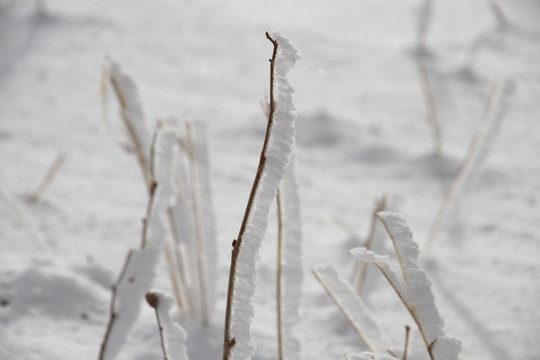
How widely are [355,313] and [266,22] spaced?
154 centimetres

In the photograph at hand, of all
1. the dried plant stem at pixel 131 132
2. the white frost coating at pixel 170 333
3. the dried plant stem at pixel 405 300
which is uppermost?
the dried plant stem at pixel 131 132

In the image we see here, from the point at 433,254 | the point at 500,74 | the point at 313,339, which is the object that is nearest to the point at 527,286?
the point at 433,254

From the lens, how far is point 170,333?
49cm

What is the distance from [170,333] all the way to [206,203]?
0.30m

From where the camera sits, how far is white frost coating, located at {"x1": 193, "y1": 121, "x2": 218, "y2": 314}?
750mm

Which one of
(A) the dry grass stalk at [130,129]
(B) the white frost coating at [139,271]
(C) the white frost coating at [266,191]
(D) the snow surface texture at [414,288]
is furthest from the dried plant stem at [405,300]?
(A) the dry grass stalk at [130,129]

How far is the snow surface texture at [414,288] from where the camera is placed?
0.44 metres

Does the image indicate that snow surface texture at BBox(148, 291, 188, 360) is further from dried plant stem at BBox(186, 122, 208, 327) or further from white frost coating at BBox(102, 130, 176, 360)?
dried plant stem at BBox(186, 122, 208, 327)

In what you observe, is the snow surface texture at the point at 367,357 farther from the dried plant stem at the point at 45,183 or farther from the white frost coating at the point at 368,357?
the dried plant stem at the point at 45,183

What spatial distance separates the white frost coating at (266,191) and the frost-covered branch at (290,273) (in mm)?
164

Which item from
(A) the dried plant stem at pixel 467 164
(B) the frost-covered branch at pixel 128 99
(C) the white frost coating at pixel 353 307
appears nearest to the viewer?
(C) the white frost coating at pixel 353 307

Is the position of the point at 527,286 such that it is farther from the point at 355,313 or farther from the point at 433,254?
the point at 355,313

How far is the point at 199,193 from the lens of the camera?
0.76 meters

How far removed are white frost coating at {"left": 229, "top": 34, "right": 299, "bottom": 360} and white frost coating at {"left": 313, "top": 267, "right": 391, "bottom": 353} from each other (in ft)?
0.54
